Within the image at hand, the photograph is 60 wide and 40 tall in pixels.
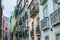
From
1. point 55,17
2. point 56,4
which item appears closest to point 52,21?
point 55,17

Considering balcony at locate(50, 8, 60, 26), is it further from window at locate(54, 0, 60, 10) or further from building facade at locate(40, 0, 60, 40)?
window at locate(54, 0, 60, 10)

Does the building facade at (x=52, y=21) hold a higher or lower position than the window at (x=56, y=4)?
lower

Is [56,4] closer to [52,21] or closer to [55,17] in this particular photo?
[55,17]

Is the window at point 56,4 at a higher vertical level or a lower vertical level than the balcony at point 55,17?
higher

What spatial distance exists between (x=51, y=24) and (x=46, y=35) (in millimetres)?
2456

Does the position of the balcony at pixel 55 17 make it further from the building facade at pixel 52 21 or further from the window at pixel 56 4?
the window at pixel 56 4

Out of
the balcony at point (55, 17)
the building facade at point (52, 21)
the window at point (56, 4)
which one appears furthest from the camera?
the window at point (56, 4)

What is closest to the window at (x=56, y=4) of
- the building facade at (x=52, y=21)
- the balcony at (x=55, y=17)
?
the building facade at (x=52, y=21)

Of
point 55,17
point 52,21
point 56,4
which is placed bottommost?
point 52,21

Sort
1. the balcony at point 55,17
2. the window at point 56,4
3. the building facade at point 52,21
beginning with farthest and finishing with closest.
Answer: the window at point 56,4 < the building facade at point 52,21 < the balcony at point 55,17

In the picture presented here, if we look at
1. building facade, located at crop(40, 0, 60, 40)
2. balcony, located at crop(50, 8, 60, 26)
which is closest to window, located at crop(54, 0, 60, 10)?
building facade, located at crop(40, 0, 60, 40)

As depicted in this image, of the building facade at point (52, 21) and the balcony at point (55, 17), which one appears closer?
the balcony at point (55, 17)

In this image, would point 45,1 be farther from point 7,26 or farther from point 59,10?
point 7,26

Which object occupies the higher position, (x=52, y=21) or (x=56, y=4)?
(x=56, y=4)
